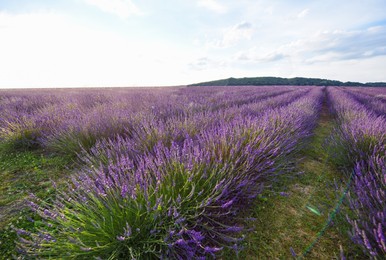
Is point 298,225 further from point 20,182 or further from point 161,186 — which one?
point 20,182

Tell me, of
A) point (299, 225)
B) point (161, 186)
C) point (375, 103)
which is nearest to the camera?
point (161, 186)

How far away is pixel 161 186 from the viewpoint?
53.2 inches

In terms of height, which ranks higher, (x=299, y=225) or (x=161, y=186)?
(x=161, y=186)

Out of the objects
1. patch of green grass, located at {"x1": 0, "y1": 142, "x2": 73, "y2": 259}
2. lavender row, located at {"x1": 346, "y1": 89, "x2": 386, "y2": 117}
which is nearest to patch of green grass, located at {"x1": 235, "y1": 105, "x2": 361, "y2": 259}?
patch of green grass, located at {"x1": 0, "y1": 142, "x2": 73, "y2": 259}

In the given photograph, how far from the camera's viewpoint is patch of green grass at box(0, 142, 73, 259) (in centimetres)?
141

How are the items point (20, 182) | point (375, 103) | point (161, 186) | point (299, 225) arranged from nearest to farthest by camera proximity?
1. point (161, 186)
2. point (299, 225)
3. point (20, 182)
4. point (375, 103)

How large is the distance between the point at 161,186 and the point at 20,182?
1.87 meters

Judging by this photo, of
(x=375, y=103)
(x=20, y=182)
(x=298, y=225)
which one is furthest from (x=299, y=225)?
(x=375, y=103)

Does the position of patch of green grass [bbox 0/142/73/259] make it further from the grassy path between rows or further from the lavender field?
the grassy path between rows

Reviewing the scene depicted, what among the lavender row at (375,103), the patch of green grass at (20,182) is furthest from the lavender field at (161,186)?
the lavender row at (375,103)

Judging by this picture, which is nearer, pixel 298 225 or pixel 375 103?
pixel 298 225

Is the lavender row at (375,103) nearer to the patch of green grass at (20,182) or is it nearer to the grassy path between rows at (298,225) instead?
the grassy path between rows at (298,225)

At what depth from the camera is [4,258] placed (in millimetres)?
1194

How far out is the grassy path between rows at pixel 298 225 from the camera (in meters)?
1.29
